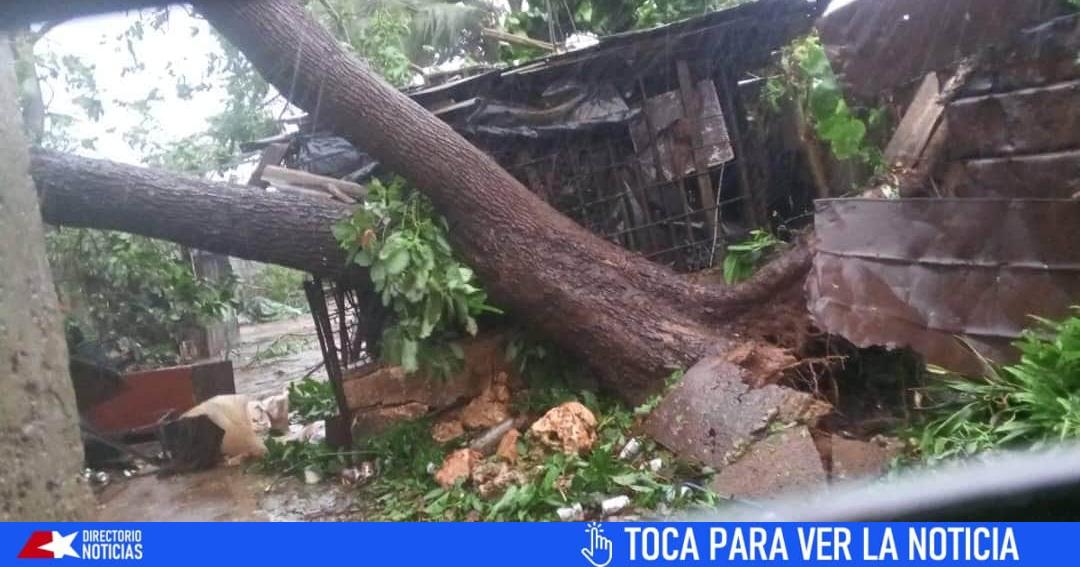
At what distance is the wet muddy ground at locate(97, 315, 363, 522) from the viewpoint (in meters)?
2.97

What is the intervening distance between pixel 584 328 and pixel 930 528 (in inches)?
99.2

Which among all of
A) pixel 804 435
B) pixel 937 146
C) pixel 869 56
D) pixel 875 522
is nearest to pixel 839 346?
pixel 804 435

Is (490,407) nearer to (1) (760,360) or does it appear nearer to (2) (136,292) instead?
(1) (760,360)

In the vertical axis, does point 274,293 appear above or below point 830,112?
below

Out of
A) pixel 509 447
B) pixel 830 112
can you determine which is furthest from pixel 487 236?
pixel 830 112

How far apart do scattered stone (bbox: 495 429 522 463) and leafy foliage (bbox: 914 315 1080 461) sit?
1.70m

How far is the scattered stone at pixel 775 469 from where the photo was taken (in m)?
2.83

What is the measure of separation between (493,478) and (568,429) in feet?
1.36

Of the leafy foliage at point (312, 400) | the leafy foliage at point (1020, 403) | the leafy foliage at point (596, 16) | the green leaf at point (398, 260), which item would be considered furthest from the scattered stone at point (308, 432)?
the leafy foliage at point (596, 16)

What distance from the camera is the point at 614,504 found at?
2.93 m

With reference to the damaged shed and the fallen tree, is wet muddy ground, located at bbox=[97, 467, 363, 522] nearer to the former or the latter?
the fallen tree

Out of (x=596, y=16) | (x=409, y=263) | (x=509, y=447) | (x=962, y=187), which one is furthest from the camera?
(x=596, y=16)

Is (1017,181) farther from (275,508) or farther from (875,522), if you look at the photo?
(275,508)

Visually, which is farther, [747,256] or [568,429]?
[747,256]
